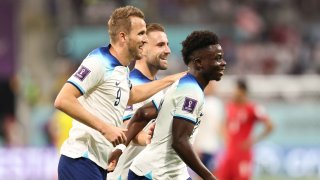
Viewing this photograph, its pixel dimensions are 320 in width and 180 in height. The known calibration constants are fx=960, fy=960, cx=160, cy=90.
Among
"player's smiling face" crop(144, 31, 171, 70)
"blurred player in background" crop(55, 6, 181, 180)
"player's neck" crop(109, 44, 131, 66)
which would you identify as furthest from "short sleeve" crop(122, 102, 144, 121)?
"player's neck" crop(109, 44, 131, 66)

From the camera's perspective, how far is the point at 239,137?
1505 cm

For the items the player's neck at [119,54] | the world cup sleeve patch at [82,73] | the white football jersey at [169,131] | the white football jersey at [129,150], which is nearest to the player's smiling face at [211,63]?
the white football jersey at [169,131]

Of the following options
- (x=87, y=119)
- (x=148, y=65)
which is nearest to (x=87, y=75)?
(x=87, y=119)

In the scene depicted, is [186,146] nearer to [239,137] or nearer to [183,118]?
[183,118]

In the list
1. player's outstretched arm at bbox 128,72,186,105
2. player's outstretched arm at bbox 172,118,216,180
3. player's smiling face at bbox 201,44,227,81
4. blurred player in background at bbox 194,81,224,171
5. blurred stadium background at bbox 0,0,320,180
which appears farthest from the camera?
blurred stadium background at bbox 0,0,320,180

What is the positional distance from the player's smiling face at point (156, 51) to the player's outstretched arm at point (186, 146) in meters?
1.54

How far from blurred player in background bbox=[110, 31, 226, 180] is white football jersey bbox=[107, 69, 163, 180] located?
77cm

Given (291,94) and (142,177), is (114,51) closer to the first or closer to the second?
(142,177)

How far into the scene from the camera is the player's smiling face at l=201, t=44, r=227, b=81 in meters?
7.57

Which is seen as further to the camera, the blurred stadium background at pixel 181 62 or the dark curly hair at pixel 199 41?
the blurred stadium background at pixel 181 62

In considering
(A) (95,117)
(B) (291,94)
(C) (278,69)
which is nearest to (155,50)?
(A) (95,117)

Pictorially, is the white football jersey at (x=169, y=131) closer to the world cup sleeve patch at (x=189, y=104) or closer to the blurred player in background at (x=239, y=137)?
the world cup sleeve patch at (x=189, y=104)

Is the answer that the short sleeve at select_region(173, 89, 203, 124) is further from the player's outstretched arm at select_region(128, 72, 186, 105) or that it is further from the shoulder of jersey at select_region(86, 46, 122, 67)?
the player's outstretched arm at select_region(128, 72, 186, 105)

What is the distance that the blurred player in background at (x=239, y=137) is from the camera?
1488 cm
